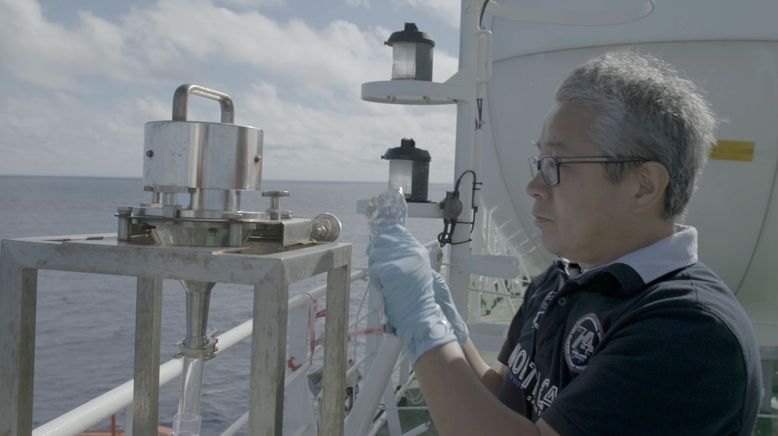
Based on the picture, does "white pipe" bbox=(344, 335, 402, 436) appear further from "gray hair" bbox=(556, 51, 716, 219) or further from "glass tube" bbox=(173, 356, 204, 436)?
"glass tube" bbox=(173, 356, 204, 436)

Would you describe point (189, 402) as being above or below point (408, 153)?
below

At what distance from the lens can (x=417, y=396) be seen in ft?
12.6

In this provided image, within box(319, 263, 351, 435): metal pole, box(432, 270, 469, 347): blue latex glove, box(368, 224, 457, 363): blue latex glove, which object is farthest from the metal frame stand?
box(432, 270, 469, 347): blue latex glove

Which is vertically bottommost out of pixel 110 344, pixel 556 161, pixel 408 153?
pixel 110 344

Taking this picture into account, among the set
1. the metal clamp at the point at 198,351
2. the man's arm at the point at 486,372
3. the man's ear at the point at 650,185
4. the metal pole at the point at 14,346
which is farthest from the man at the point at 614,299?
the metal pole at the point at 14,346

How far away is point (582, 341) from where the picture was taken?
125 cm

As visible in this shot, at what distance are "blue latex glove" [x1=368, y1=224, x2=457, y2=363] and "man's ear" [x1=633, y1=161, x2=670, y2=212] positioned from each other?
1.42ft

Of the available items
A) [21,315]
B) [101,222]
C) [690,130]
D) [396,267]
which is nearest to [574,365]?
[396,267]

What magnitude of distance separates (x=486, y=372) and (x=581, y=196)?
2.08ft

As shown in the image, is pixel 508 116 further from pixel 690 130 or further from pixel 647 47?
pixel 690 130

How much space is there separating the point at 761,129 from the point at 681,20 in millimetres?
733

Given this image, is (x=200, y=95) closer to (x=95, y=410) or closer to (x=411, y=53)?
(x=95, y=410)

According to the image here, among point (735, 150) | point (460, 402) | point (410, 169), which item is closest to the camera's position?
point (460, 402)

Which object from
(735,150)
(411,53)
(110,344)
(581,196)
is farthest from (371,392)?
(110,344)
